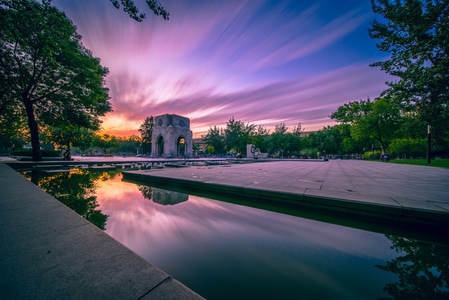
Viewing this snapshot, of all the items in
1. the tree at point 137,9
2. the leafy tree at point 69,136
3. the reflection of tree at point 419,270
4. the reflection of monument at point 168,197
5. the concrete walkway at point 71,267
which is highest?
the tree at point 137,9

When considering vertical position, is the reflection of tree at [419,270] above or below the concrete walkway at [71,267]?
below

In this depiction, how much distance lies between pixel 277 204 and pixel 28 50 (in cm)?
1800

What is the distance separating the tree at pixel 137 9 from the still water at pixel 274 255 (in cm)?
580

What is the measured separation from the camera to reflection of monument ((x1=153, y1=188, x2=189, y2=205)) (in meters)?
4.67

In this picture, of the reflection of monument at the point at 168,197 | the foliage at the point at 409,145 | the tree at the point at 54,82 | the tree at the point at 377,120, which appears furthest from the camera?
the foliage at the point at 409,145

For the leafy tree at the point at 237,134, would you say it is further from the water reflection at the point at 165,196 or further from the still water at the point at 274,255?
the still water at the point at 274,255

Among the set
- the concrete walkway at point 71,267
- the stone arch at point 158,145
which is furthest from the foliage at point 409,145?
the stone arch at point 158,145

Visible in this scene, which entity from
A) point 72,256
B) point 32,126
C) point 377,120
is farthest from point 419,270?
point 377,120

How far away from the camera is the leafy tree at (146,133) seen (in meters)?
50.8

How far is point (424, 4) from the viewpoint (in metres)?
9.23

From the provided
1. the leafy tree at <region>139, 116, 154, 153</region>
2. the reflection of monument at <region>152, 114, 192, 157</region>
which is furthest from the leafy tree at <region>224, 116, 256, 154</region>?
the leafy tree at <region>139, 116, 154, 153</region>

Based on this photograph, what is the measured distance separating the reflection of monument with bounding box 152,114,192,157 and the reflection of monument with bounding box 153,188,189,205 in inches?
1213

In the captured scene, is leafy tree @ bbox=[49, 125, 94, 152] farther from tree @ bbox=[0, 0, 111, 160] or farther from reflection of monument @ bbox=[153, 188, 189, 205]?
reflection of monument @ bbox=[153, 188, 189, 205]

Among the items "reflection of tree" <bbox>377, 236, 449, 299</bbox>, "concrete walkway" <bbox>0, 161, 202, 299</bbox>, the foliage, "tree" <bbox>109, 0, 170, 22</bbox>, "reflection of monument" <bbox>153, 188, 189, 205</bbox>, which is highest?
"tree" <bbox>109, 0, 170, 22</bbox>
